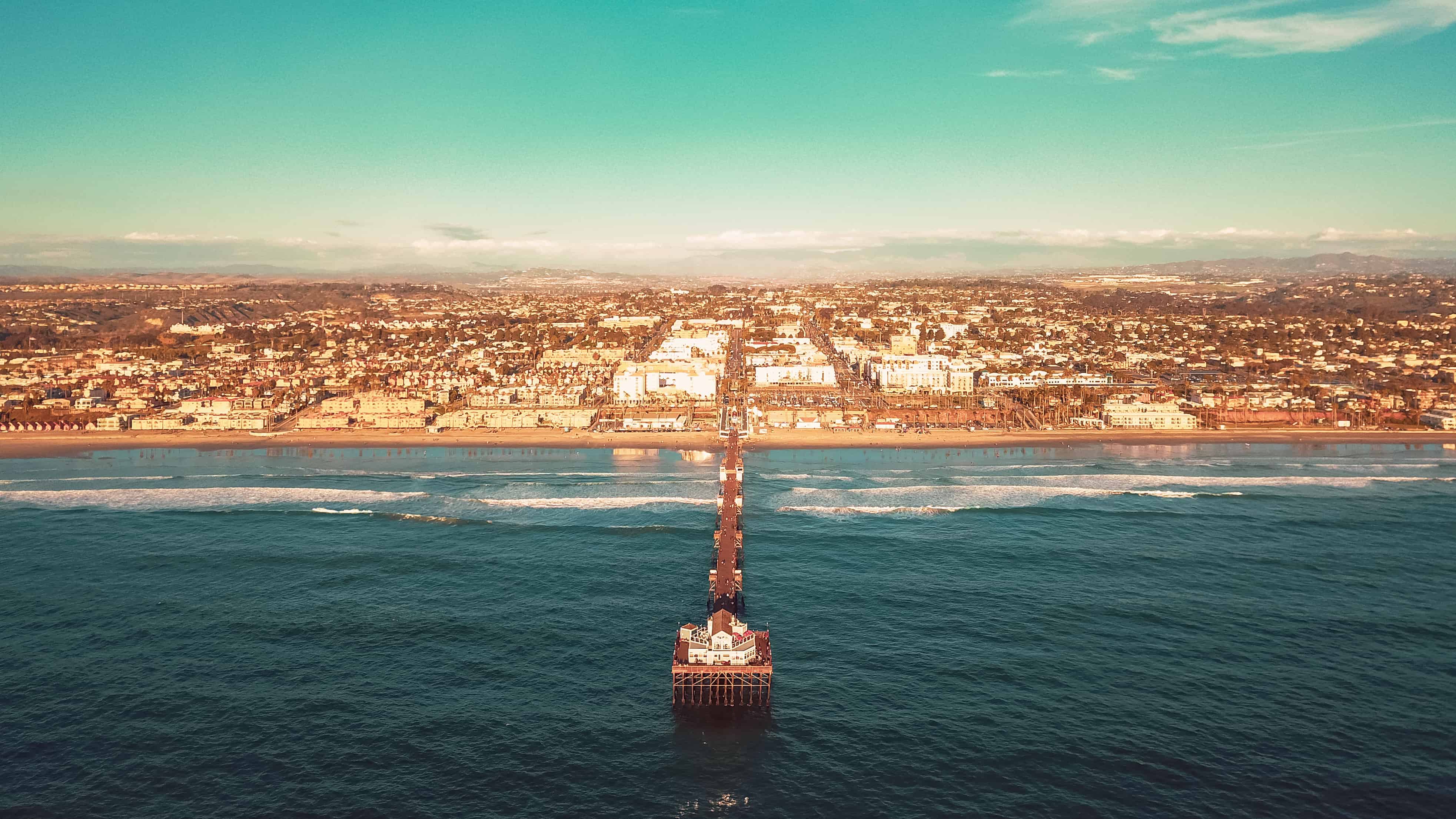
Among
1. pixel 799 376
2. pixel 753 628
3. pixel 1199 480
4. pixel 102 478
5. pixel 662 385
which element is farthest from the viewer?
pixel 799 376

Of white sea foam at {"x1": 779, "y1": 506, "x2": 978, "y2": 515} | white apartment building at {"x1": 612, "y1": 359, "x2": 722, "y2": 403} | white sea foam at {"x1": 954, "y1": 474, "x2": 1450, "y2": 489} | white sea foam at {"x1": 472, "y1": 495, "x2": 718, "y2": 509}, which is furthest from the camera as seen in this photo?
white apartment building at {"x1": 612, "y1": 359, "x2": 722, "y2": 403}

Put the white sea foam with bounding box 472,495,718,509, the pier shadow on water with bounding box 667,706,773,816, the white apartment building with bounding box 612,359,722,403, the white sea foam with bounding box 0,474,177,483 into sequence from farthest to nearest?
the white apartment building with bounding box 612,359,722,403 < the white sea foam with bounding box 0,474,177,483 < the white sea foam with bounding box 472,495,718,509 < the pier shadow on water with bounding box 667,706,773,816

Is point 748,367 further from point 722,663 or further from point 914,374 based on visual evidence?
point 722,663

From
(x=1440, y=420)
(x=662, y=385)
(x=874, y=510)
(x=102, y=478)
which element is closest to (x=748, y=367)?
(x=662, y=385)

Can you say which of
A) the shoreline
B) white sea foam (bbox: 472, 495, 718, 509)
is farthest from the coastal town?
white sea foam (bbox: 472, 495, 718, 509)

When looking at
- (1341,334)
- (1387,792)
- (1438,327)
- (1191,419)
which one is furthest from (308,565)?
(1438,327)

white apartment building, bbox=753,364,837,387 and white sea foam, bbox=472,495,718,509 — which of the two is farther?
white apartment building, bbox=753,364,837,387

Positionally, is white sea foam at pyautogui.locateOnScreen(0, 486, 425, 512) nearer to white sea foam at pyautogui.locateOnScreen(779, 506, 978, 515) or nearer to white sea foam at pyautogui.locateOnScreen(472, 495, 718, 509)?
white sea foam at pyautogui.locateOnScreen(472, 495, 718, 509)

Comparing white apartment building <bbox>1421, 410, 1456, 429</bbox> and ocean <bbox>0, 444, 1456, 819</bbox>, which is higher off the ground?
white apartment building <bbox>1421, 410, 1456, 429</bbox>
